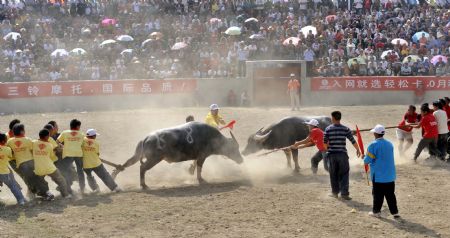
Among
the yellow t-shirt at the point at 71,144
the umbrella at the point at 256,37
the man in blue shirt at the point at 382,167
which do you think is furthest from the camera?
the umbrella at the point at 256,37

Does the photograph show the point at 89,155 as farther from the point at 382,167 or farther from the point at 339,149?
the point at 382,167

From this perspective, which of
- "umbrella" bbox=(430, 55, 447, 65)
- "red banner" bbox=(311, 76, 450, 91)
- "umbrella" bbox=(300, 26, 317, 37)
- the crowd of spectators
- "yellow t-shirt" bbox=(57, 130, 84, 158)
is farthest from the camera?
"umbrella" bbox=(300, 26, 317, 37)

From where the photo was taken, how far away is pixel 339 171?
1257 centimetres

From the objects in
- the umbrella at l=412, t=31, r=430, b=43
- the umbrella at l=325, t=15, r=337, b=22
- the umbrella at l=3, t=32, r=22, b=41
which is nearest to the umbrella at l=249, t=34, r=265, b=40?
the umbrella at l=325, t=15, r=337, b=22

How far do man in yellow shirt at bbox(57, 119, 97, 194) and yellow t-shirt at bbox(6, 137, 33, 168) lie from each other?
78 centimetres

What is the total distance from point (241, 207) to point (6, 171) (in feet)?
14.2

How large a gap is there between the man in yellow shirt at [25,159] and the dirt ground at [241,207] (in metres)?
0.38

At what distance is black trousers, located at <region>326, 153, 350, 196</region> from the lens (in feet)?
40.9

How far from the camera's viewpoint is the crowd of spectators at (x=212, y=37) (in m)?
31.7

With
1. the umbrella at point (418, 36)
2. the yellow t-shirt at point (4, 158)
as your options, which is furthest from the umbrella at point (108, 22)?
the yellow t-shirt at point (4, 158)

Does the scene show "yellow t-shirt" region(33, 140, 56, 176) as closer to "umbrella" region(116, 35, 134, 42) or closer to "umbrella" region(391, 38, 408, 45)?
"umbrella" region(116, 35, 134, 42)

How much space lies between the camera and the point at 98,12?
36469mm

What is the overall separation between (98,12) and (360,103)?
14.9m

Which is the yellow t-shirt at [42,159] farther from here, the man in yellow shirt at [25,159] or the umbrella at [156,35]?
the umbrella at [156,35]
